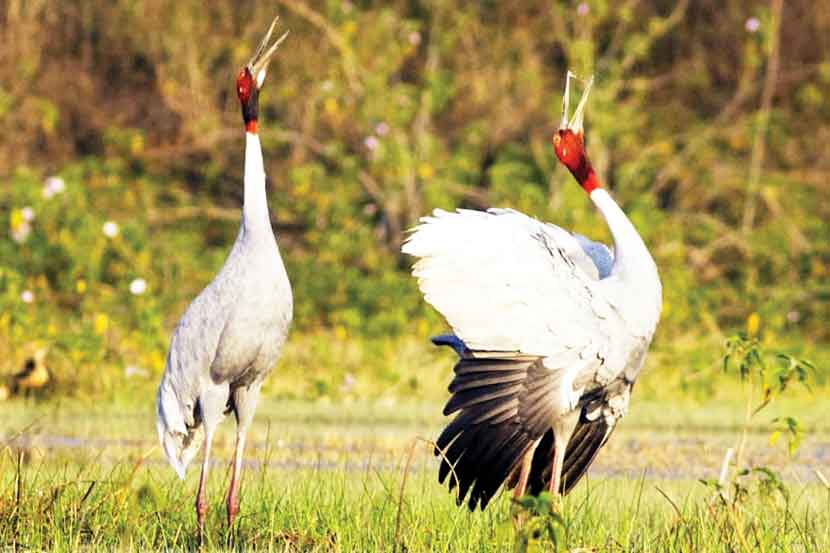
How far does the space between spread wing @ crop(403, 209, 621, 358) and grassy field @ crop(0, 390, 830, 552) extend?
0.45m

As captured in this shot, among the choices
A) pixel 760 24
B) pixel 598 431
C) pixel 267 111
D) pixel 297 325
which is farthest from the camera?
pixel 267 111

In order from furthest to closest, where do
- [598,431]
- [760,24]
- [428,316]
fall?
[760,24] < [428,316] < [598,431]

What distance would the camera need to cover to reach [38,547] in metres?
4.40

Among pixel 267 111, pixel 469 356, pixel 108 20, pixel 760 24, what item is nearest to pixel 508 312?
pixel 469 356

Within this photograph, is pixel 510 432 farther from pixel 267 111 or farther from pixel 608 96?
pixel 267 111

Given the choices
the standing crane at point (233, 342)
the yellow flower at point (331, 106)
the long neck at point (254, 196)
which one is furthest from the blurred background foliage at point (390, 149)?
the long neck at point (254, 196)

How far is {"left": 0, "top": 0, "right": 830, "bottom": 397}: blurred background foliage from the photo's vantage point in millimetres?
10781

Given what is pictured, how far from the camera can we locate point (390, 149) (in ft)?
38.1

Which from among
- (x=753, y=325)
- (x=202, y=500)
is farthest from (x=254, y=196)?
(x=753, y=325)

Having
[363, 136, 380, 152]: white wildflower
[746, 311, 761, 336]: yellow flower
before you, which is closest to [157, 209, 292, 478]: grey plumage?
[746, 311, 761, 336]: yellow flower

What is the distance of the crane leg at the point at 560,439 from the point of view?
16.2 ft

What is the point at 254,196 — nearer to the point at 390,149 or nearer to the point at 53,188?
the point at 53,188

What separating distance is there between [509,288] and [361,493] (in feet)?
3.41

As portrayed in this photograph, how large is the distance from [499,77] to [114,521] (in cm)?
868
